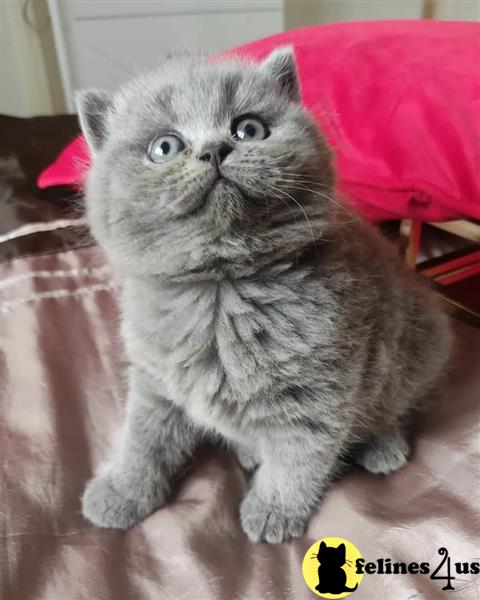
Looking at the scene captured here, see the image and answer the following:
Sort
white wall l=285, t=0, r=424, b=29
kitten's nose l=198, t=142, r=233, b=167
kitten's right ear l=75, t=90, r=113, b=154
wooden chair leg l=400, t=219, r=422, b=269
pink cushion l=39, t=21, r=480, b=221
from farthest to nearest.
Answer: white wall l=285, t=0, r=424, b=29 < wooden chair leg l=400, t=219, r=422, b=269 < pink cushion l=39, t=21, r=480, b=221 < kitten's right ear l=75, t=90, r=113, b=154 < kitten's nose l=198, t=142, r=233, b=167

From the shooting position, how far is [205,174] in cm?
58

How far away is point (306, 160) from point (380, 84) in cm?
55

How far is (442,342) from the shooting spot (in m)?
0.86

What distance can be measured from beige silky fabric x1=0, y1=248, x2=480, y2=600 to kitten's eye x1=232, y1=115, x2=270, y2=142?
464 mm

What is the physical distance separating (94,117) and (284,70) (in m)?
0.25

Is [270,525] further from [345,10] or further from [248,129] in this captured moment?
[345,10]

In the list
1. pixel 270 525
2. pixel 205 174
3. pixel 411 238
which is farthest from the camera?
pixel 411 238

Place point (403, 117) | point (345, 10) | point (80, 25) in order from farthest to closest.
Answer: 1. point (345, 10)
2. point (80, 25)
3. point (403, 117)

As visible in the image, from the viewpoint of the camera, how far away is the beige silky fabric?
66 centimetres

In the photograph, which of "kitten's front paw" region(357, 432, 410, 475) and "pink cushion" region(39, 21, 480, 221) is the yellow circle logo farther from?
"pink cushion" region(39, 21, 480, 221)

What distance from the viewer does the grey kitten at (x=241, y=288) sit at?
0.61m

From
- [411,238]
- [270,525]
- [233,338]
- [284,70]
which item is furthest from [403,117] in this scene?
[270,525]

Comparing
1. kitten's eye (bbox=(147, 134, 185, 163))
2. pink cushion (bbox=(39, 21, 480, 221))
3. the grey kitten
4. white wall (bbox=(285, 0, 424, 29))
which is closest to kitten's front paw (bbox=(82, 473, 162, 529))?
the grey kitten

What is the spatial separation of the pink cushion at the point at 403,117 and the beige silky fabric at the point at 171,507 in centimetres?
28
